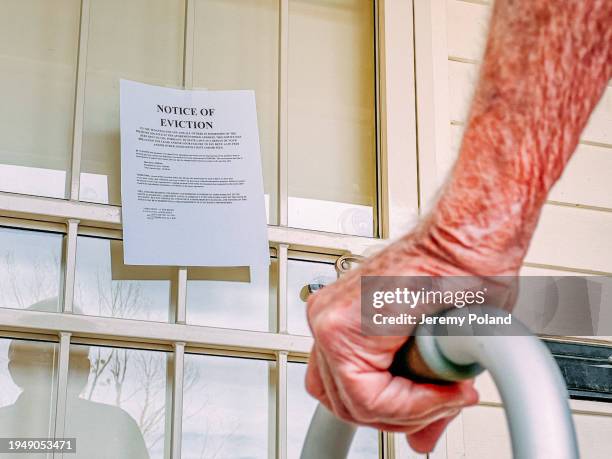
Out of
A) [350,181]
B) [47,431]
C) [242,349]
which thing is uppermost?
[350,181]

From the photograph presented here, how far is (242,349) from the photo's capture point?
166cm

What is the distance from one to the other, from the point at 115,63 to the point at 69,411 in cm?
62

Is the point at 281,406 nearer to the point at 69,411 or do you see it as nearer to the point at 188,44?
the point at 69,411

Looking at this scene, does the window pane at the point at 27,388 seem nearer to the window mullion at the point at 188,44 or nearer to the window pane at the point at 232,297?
the window pane at the point at 232,297

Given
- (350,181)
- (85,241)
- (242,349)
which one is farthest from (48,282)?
(350,181)

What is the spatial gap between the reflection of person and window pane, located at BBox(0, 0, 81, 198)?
222 millimetres

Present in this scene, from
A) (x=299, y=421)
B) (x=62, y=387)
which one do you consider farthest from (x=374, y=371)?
(x=299, y=421)

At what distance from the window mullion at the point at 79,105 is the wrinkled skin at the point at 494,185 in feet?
3.76

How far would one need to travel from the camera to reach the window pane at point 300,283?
1728 mm

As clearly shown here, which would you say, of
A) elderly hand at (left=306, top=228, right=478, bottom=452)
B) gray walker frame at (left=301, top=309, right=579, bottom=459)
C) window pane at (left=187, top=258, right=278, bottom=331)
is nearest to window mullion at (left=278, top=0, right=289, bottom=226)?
window pane at (left=187, top=258, right=278, bottom=331)

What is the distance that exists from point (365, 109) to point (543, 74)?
55.1 inches

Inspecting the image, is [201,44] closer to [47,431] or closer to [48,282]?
[48,282]

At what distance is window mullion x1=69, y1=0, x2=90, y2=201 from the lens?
1.63m

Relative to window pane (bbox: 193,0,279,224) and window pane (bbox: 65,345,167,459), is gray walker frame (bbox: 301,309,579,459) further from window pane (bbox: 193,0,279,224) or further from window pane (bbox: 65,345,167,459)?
window pane (bbox: 193,0,279,224)
